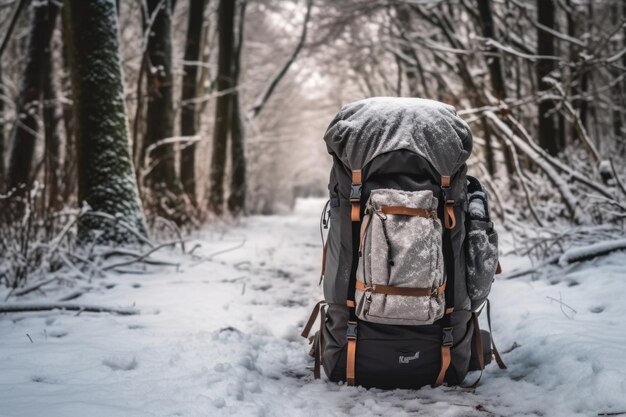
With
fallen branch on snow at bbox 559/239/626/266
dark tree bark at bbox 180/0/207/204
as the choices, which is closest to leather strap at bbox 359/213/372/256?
fallen branch on snow at bbox 559/239/626/266

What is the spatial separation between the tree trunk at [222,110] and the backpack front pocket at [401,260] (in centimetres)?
905

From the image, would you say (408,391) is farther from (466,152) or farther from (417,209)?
(466,152)

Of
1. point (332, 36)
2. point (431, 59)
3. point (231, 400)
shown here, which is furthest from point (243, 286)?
point (431, 59)

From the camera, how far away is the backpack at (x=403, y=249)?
206 centimetres

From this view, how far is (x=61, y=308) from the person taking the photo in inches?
119

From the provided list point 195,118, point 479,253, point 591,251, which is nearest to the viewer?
point 479,253

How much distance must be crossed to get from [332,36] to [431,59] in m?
3.08

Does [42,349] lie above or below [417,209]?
below

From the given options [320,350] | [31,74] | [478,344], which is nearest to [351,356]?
[320,350]

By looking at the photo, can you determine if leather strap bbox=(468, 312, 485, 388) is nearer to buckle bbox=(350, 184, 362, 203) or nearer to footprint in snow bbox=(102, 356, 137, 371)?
buckle bbox=(350, 184, 362, 203)

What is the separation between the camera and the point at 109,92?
4.68m

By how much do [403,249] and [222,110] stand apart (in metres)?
9.86

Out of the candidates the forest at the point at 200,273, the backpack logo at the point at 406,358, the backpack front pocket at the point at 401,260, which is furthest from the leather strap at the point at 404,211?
the forest at the point at 200,273

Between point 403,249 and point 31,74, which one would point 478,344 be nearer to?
point 403,249
